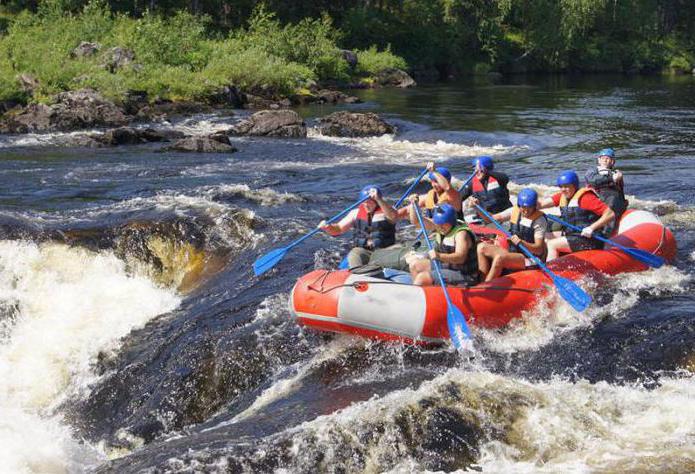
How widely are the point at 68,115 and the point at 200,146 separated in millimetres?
5987

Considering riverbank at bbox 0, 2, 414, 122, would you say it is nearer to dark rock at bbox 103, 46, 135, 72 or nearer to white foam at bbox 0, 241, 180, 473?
dark rock at bbox 103, 46, 135, 72

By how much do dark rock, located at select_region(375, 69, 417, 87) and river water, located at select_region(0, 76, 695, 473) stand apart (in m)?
24.0

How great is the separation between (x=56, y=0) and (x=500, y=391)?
36.4 metres

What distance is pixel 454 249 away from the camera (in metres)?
8.17

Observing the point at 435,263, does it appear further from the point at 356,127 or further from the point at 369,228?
the point at 356,127

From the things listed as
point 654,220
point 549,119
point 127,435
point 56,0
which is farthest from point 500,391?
point 56,0

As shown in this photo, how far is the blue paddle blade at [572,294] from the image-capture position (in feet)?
26.7

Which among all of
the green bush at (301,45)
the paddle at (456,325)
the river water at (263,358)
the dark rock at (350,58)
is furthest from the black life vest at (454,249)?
the dark rock at (350,58)

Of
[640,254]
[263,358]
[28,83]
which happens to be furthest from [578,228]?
[28,83]

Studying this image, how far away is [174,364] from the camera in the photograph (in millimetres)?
8141

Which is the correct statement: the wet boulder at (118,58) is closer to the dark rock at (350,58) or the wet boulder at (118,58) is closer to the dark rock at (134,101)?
the dark rock at (134,101)

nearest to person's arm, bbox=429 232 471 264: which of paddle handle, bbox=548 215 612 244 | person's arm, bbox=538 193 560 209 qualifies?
paddle handle, bbox=548 215 612 244

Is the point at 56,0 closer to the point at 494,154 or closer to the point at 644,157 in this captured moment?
the point at 494,154

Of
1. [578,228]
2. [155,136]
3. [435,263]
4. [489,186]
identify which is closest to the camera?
[435,263]
